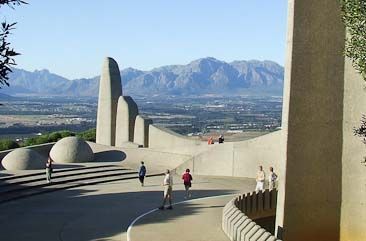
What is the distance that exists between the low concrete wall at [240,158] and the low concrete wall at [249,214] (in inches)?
287

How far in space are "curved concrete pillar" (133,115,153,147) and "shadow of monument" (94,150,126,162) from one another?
2846 millimetres

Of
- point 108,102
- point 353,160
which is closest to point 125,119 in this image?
point 108,102

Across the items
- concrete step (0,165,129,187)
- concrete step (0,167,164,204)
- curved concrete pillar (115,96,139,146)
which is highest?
curved concrete pillar (115,96,139,146)

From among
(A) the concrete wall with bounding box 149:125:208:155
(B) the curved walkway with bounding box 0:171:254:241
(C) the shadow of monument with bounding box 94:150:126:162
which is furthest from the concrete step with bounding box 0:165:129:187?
(A) the concrete wall with bounding box 149:125:208:155

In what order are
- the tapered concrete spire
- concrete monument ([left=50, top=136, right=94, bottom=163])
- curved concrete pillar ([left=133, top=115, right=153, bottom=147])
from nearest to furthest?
concrete monument ([left=50, top=136, right=94, bottom=163])
curved concrete pillar ([left=133, top=115, right=153, bottom=147])
the tapered concrete spire

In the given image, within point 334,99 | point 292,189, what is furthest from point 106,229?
point 334,99

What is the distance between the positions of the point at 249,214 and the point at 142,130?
19724 mm

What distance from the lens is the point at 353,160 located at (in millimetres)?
16266

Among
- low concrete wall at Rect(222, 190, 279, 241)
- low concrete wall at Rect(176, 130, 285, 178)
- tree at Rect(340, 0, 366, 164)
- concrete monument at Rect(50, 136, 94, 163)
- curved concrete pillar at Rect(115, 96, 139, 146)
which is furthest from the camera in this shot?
curved concrete pillar at Rect(115, 96, 139, 146)

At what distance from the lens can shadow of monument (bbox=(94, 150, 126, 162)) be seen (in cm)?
3588

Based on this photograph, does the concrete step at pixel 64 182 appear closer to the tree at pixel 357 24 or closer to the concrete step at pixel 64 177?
the concrete step at pixel 64 177

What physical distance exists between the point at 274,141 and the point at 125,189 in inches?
291

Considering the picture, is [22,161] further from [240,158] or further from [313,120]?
[313,120]

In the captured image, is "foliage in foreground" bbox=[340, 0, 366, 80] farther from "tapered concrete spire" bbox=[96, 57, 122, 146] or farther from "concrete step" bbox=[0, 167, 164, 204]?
"tapered concrete spire" bbox=[96, 57, 122, 146]
